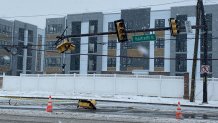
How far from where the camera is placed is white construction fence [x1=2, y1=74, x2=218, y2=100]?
113ft

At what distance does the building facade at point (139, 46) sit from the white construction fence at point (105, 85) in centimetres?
2444

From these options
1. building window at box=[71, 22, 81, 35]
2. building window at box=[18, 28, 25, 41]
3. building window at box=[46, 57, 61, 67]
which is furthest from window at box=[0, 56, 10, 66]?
building window at box=[71, 22, 81, 35]

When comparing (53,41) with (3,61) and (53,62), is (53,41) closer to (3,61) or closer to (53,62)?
(53,62)

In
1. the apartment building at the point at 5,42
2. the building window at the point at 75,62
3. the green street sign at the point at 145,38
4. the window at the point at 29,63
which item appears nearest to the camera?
the green street sign at the point at 145,38

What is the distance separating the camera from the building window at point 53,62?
3118 inches

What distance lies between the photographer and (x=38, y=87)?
40594 millimetres

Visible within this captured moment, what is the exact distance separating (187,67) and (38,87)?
1264 inches

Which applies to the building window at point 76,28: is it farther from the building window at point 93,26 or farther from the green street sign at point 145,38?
the green street sign at point 145,38

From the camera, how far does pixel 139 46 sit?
69125 millimetres

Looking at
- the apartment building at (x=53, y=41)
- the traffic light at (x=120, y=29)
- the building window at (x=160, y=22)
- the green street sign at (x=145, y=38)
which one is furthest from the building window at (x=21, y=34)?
the traffic light at (x=120, y=29)

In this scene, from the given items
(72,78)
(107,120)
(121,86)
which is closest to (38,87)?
(72,78)

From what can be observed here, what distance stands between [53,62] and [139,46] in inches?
801

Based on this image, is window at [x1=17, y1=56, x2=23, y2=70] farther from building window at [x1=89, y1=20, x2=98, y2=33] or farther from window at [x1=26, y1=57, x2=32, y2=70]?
building window at [x1=89, y1=20, x2=98, y2=33]

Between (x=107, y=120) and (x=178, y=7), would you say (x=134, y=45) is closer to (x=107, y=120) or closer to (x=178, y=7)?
(x=178, y=7)
